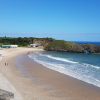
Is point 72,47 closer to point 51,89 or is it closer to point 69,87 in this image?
point 69,87

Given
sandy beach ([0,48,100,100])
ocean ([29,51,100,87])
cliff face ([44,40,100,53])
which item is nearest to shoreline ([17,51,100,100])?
sandy beach ([0,48,100,100])

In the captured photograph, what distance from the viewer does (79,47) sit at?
309 ft

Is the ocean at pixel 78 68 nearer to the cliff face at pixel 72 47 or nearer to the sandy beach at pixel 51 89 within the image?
the sandy beach at pixel 51 89

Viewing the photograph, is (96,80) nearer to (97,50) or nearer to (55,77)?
(55,77)

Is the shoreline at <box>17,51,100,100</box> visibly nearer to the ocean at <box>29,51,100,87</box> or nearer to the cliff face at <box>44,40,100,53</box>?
the ocean at <box>29,51,100,87</box>

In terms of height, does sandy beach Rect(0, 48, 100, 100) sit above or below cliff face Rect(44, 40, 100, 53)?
below

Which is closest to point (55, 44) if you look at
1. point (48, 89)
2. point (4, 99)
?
point (48, 89)

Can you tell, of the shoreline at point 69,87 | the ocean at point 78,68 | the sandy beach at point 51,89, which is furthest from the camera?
the ocean at point 78,68

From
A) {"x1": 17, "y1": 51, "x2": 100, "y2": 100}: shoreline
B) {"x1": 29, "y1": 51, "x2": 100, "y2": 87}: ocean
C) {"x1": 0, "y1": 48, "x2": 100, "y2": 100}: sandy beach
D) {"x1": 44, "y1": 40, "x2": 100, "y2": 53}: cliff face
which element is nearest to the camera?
{"x1": 0, "y1": 48, "x2": 100, "y2": 100}: sandy beach

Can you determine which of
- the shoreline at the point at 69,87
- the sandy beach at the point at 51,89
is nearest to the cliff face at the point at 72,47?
the shoreline at the point at 69,87

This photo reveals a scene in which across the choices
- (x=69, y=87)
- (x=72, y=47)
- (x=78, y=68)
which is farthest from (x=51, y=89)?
(x=72, y=47)

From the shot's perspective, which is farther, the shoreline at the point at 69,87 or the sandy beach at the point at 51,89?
the shoreline at the point at 69,87

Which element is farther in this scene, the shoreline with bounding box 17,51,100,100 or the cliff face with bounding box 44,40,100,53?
the cliff face with bounding box 44,40,100,53

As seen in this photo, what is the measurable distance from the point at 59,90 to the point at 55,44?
250 feet
